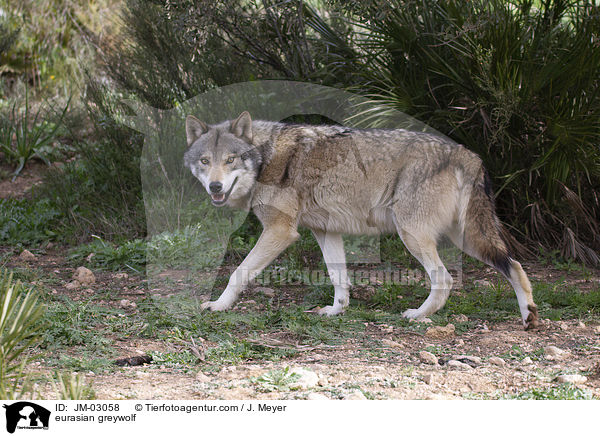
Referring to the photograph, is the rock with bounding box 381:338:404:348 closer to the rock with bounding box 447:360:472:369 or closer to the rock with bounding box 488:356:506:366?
the rock with bounding box 447:360:472:369

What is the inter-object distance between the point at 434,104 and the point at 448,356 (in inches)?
147

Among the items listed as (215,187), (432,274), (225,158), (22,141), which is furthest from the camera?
(22,141)

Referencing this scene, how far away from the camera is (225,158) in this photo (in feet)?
17.6

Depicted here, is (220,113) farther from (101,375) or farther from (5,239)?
(101,375)

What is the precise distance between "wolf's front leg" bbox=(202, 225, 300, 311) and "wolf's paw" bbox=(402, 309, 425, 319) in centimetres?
119

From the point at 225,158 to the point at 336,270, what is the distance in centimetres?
146

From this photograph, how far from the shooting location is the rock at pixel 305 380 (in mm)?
3418

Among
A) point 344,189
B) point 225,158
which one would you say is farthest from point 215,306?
point 344,189

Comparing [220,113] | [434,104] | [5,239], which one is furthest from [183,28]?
[5,239]

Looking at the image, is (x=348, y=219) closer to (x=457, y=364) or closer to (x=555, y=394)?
(x=457, y=364)

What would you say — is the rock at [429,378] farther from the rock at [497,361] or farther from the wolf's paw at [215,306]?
the wolf's paw at [215,306]

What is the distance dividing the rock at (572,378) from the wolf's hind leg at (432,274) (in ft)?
5.62
